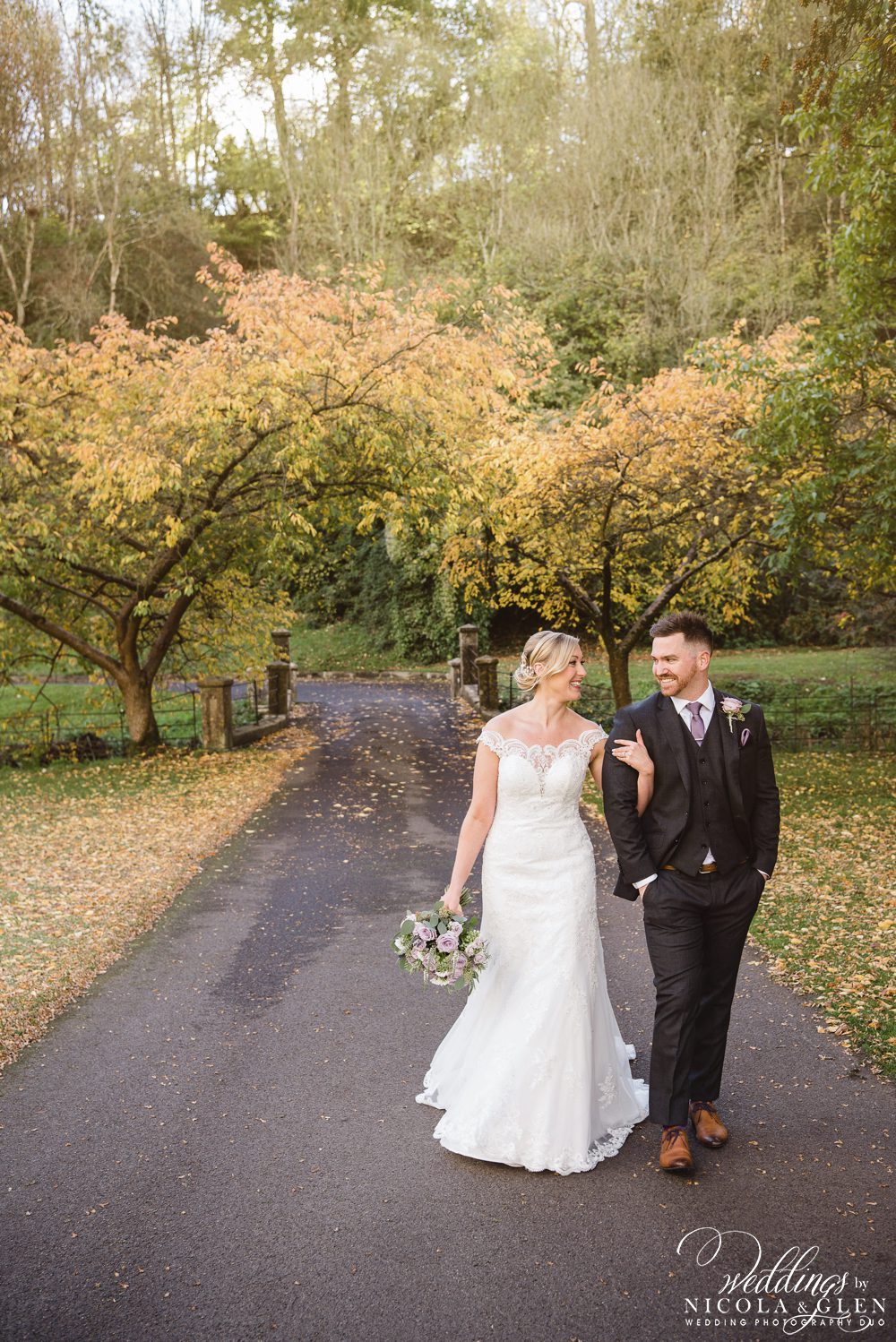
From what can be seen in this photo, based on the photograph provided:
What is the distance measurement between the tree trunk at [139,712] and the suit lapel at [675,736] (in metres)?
15.6

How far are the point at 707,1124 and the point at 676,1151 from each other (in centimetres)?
38

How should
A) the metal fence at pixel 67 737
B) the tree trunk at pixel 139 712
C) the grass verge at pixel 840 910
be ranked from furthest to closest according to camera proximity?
the metal fence at pixel 67 737, the tree trunk at pixel 139 712, the grass verge at pixel 840 910

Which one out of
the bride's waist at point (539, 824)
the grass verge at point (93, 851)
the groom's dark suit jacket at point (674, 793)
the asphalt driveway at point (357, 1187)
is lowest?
the grass verge at point (93, 851)

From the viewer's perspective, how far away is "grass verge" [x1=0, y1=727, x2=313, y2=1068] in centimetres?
727

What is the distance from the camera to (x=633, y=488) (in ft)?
52.1

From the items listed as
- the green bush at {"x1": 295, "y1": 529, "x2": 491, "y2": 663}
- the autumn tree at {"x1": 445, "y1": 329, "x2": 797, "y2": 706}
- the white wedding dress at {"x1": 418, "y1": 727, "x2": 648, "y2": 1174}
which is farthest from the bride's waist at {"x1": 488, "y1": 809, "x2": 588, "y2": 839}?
the green bush at {"x1": 295, "y1": 529, "x2": 491, "y2": 663}

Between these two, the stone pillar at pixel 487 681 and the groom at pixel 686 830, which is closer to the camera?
the groom at pixel 686 830

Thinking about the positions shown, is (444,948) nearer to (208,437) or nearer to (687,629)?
(687,629)

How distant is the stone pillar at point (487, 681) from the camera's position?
2444cm

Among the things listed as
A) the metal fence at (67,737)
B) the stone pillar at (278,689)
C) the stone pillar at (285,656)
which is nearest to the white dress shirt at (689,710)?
the metal fence at (67,737)

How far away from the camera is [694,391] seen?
1590 centimetres

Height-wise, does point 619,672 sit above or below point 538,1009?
below

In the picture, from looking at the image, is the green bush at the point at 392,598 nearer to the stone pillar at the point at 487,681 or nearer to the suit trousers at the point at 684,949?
the stone pillar at the point at 487,681

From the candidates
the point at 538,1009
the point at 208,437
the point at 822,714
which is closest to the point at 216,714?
the point at 208,437
